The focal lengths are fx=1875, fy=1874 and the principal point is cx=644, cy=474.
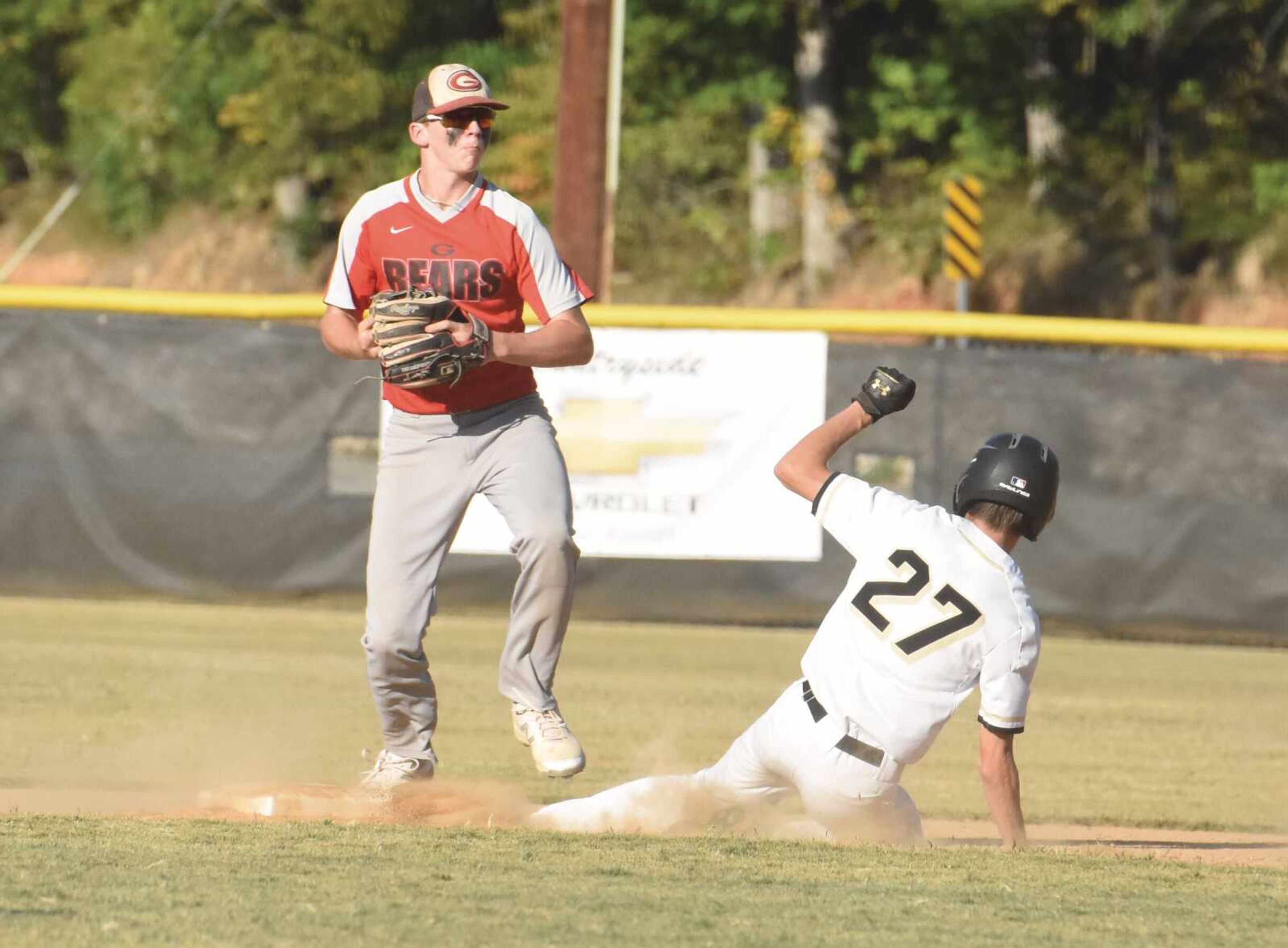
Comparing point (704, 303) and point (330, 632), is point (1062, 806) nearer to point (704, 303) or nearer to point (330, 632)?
point (330, 632)

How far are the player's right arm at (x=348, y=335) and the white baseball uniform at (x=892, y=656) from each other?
1.36 m

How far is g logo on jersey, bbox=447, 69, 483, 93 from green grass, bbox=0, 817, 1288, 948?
7.00ft

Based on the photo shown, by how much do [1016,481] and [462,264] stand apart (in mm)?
1733

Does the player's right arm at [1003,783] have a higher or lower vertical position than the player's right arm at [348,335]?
lower

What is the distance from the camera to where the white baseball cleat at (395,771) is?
5.70 metres

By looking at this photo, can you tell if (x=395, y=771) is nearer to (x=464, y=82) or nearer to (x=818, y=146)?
(x=464, y=82)

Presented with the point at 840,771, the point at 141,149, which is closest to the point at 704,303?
the point at 141,149

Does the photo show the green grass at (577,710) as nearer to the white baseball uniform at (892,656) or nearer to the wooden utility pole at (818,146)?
the white baseball uniform at (892,656)

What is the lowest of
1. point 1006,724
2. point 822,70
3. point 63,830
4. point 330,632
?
point 330,632

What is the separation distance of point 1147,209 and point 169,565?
17.8 m

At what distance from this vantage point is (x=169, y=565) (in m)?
11.2

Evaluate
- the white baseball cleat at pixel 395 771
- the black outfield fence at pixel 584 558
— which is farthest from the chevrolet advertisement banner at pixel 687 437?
the white baseball cleat at pixel 395 771

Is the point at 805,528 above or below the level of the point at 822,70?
below

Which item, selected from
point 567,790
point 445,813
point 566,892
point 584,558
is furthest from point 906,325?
point 566,892
